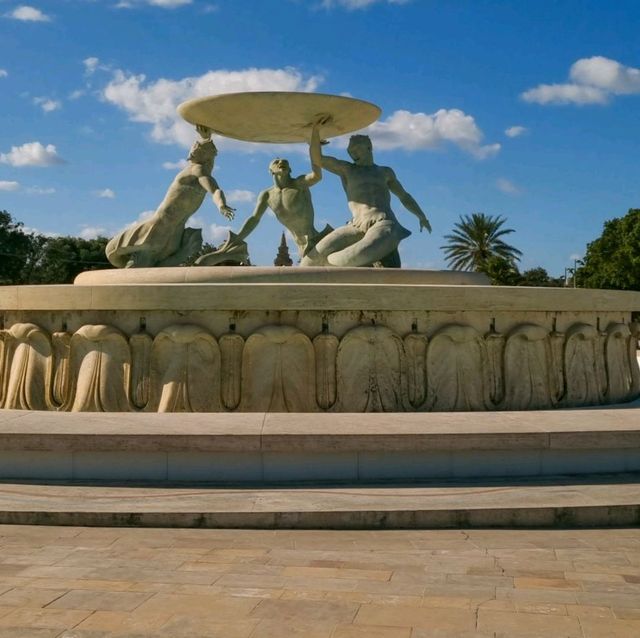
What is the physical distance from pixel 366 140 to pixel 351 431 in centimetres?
629

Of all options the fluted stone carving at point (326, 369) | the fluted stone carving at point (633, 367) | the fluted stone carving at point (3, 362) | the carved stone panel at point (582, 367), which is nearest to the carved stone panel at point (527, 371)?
the carved stone panel at point (582, 367)

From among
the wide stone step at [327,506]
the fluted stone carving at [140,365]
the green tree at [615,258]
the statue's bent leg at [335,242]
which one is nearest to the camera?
the wide stone step at [327,506]

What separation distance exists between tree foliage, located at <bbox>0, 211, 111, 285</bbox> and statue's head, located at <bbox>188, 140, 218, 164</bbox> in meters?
40.3

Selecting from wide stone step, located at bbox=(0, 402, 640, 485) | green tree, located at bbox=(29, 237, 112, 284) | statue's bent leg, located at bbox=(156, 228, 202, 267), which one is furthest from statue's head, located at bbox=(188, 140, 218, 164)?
green tree, located at bbox=(29, 237, 112, 284)

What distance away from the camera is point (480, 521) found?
578cm

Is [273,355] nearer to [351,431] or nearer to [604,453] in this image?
[351,431]

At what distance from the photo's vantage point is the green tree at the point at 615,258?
45906mm

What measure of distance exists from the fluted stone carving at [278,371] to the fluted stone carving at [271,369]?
10mm

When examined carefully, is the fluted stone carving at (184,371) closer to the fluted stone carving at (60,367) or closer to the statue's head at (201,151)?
the fluted stone carving at (60,367)

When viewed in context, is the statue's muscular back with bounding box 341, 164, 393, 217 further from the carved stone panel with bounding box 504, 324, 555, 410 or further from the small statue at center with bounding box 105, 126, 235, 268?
the carved stone panel with bounding box 504, 324, 555, 410

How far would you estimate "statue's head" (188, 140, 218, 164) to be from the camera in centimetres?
1199

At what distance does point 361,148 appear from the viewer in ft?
39.4

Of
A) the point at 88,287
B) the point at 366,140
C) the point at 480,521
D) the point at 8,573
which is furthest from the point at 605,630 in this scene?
the point at 366,140

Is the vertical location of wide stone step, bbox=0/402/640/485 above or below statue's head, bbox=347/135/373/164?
below
